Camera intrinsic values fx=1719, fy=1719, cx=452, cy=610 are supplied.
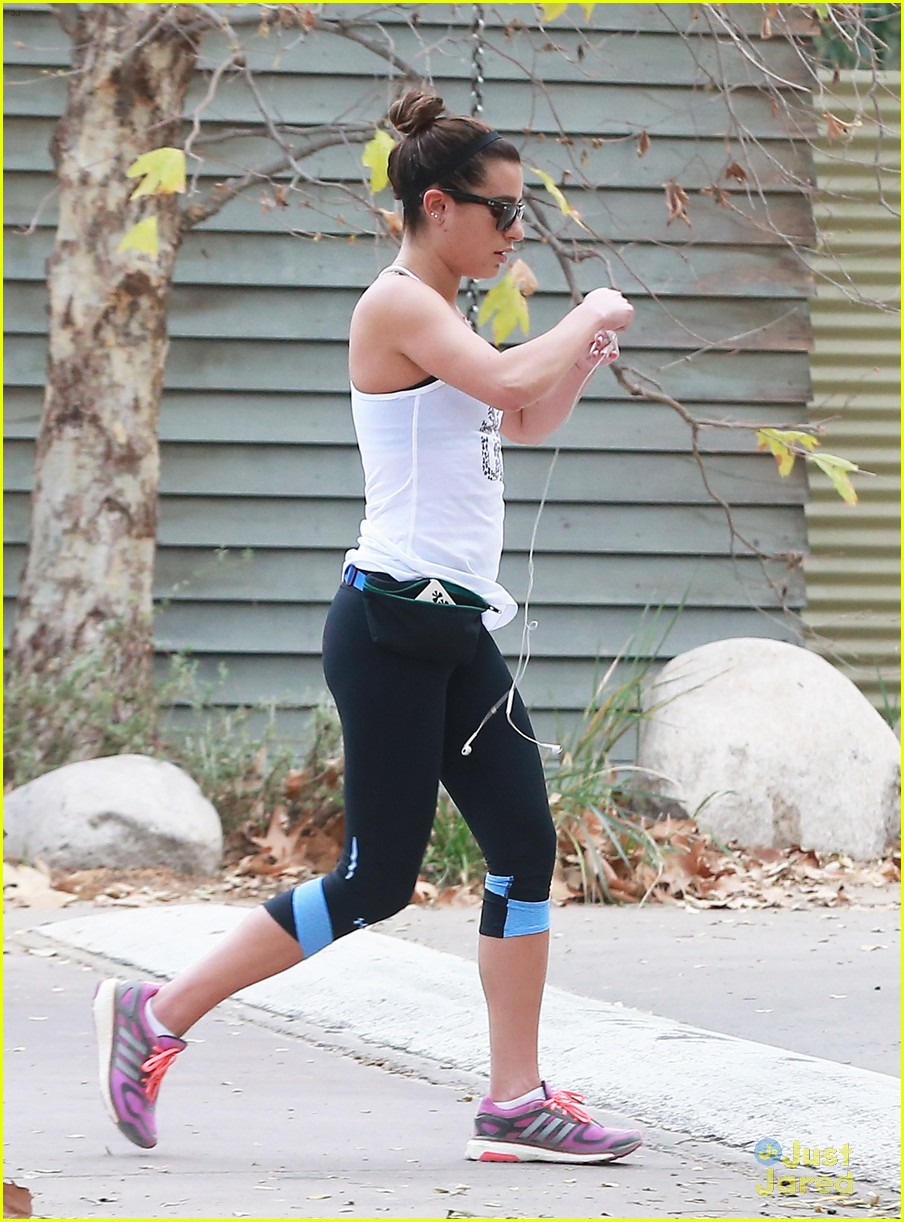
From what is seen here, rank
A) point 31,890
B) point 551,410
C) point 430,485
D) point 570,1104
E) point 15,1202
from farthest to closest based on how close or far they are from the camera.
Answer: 1. point 31,890
2. point 551,410
3. point 570,1104
4. point 430,485
5. point 15,1202

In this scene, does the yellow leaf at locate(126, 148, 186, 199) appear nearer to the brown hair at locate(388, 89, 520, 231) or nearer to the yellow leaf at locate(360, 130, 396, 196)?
the yellow leaf at locate(360, 130, 396, 196)

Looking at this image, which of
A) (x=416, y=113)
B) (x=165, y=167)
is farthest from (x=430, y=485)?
(x=165, y=167)

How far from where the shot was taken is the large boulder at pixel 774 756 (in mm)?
6918

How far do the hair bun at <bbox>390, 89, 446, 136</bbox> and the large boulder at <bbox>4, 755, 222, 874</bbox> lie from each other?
11.9 ft

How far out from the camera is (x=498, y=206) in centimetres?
318

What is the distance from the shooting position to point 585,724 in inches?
287

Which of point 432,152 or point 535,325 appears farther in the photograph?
point 535,325

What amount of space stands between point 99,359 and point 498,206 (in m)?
4.02

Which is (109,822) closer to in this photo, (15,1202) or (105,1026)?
(105,1026)

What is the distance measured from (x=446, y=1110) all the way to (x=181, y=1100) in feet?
1.86

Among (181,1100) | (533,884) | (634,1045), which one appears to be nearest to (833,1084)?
(634,1045)

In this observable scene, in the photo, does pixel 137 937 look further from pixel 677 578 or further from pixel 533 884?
pixel 677 578

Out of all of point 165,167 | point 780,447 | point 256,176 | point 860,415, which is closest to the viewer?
point 165,167

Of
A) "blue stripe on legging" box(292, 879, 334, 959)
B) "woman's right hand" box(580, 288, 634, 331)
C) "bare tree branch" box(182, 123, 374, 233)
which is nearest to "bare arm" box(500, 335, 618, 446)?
"woman's right hand" box(580, 288, 634, 331)
